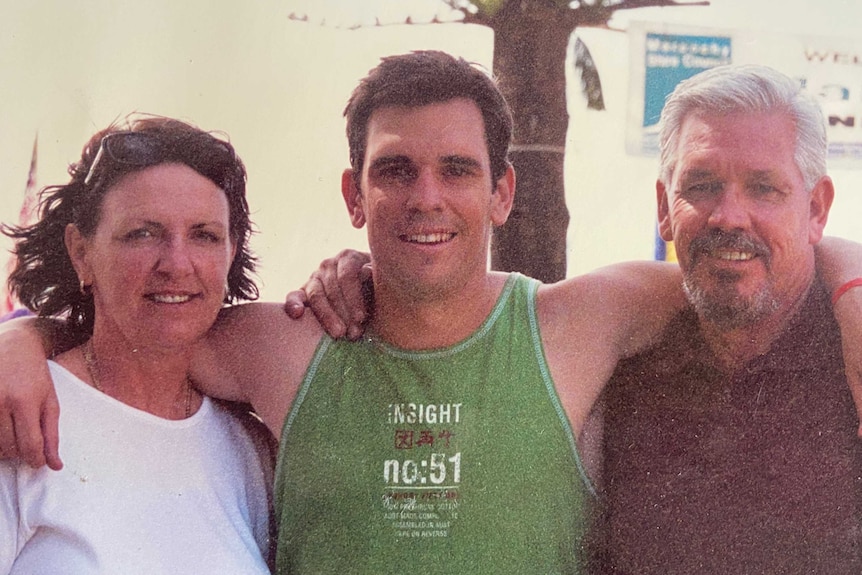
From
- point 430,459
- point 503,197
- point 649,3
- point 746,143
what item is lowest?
point 430,459

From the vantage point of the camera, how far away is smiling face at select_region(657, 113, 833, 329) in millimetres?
2006

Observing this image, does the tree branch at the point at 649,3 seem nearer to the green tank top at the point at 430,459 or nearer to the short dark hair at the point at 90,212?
the green tank top at the point at 430,459

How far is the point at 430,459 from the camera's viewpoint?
2082 mm

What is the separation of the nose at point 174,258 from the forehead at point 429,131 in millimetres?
518

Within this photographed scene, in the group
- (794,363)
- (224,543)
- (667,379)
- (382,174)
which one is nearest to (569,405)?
(667,379)

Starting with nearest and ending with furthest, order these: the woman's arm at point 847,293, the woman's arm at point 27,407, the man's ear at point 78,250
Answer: the woman's arm at point 27,407 → the woman's arm at point 847,293 → the man's ear at point 78,250

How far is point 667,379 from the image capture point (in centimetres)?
215

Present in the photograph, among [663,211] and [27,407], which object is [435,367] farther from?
[27,407]

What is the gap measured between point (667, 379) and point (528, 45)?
3.24 ft

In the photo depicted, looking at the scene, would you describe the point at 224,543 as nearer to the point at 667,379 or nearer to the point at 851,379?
the point at 667,379

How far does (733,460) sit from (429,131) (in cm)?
117

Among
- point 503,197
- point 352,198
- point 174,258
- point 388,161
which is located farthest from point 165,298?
point 503,197

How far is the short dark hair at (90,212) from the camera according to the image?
2.05 meters

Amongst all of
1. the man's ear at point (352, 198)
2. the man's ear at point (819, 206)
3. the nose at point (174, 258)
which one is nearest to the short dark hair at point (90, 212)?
the nose at point (174, 258)
